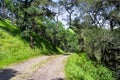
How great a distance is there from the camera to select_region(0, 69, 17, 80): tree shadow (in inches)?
828

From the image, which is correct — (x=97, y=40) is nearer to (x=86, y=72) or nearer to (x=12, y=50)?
(x=86, y=72)

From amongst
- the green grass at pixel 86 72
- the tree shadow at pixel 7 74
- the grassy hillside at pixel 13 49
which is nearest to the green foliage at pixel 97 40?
the green grass at pixel 86 72

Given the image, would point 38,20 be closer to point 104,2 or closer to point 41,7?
point 41,7

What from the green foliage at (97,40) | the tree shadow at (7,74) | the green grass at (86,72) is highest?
the green foliage at (97,40)

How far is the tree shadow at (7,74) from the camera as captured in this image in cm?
2103

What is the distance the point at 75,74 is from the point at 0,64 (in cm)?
894

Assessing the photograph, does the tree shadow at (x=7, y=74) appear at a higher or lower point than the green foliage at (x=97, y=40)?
lower

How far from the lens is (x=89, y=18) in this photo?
36.9m

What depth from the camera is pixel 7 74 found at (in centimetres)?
2241

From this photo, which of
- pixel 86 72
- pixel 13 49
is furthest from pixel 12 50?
pixel 86 72

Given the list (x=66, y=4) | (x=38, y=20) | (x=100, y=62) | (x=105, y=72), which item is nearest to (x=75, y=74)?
(x=105, y=72)

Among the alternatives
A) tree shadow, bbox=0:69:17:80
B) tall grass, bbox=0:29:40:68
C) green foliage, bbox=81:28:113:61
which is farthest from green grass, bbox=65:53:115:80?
tall grass, bbox=0:29:40:68

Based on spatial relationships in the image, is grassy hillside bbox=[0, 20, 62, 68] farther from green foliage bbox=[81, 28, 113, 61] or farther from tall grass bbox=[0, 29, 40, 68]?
green foliage bbox=[81, 28, 113, 61]

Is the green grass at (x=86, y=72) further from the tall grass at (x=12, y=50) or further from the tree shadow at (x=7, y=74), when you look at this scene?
the tall grass at (x=12, y=50)
